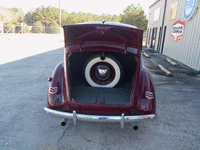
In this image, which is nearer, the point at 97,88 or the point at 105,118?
the point at 105,118

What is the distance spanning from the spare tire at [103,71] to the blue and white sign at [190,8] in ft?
25.3

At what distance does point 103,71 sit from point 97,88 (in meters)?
0.42

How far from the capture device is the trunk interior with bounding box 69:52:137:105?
9.38 feet

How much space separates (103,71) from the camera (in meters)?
3.04

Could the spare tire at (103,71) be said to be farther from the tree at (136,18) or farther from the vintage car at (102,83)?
the tree at (136,18)

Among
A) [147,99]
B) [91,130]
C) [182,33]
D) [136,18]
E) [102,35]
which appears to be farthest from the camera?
[136,18]

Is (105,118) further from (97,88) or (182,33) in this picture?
(182,33)

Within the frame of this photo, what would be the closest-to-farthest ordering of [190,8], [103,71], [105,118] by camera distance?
[105,118], [103,71], [190,8]

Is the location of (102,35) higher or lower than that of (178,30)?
lower

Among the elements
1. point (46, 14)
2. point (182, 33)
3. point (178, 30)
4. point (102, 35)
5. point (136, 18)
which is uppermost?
point (46, 14)

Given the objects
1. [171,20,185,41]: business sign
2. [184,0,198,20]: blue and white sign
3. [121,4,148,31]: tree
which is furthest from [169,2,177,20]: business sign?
[121,4,148,31]: tree

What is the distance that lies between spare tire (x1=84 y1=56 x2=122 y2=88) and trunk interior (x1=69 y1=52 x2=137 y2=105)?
0.12 meters

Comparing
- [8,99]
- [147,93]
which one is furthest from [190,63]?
[8,99]

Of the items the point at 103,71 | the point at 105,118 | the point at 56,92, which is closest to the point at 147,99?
the point at 105,118
